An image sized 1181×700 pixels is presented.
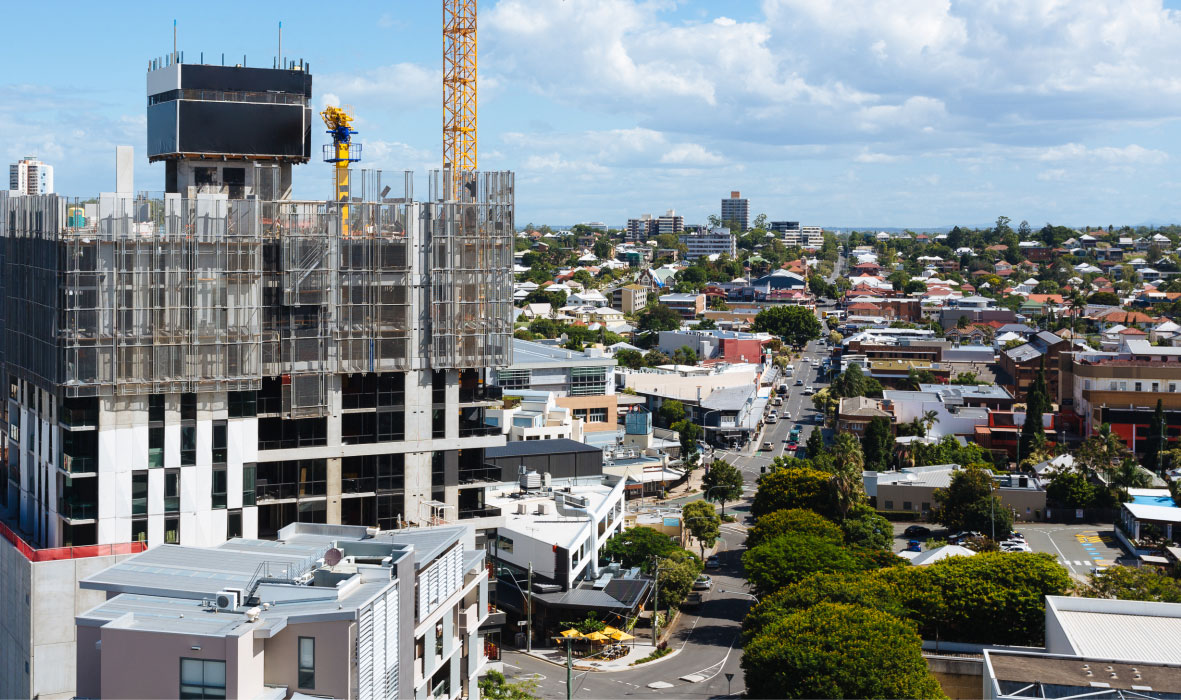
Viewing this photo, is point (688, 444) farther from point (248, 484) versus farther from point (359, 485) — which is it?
point (248, 484)

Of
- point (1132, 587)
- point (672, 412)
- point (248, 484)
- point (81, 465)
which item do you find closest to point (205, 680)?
point (81, 465)

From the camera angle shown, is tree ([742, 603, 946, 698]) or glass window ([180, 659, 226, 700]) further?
tree ([742, 603, 946, 698])

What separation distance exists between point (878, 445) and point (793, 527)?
4551 cm

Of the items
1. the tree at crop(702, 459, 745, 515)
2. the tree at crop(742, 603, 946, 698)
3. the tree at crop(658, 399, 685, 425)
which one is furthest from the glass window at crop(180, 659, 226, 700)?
the tree at crop(658, 399, 685, 425)

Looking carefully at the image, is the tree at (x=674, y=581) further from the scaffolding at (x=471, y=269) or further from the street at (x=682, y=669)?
the scaffolding at (x=471, y=269)

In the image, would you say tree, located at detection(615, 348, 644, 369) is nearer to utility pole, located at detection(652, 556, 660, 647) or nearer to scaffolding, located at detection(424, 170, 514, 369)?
utility pole, located at detection(652, 556, 660, 647)

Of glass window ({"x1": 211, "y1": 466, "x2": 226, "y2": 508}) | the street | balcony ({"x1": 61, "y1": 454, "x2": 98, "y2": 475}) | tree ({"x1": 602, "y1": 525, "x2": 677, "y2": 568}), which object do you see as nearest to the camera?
balcony ({"x1": 61, "y1": 454, "x2": 98, "y2": 475})

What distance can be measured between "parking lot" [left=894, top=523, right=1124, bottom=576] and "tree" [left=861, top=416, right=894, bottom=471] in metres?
17.5

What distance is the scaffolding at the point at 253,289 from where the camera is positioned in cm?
5097

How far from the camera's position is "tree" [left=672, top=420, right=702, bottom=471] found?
123 m

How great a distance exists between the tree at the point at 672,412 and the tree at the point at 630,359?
33562 mm

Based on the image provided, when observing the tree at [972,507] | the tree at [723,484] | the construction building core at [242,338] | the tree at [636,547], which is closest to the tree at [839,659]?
the construction building core at [242,338]

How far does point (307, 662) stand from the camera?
29844 mm

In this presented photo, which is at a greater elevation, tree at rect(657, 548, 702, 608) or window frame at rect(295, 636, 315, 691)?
window frame at rect(295, 636, 315, 691)
